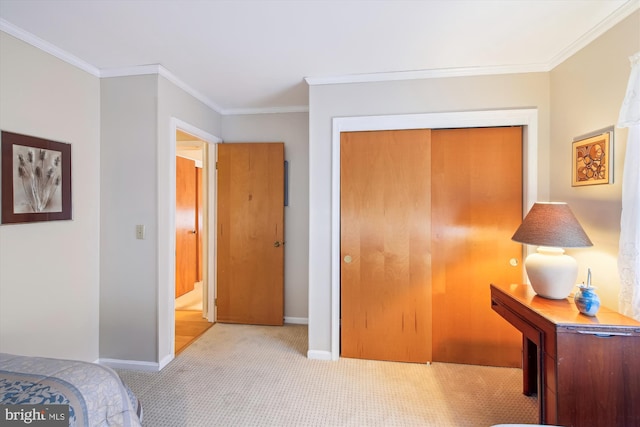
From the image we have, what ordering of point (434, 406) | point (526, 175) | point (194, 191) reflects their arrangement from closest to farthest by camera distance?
point (434, 406)
point (526, 175)
point (194, 191)

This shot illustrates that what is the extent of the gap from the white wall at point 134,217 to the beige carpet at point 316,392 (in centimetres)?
31

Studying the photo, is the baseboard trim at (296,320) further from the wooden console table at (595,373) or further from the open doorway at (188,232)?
the wooden console table at (595,373)

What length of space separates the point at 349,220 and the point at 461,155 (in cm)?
108

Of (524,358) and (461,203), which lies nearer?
(524,358)

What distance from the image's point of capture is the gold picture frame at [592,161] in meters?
1.75

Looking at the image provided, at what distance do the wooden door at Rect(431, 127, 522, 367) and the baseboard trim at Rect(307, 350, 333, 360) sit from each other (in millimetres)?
919

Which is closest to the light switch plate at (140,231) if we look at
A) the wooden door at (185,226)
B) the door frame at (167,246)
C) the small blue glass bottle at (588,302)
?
the door frame at (167,246)

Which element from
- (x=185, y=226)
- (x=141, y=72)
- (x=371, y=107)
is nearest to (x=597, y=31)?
(x=371, y=107)

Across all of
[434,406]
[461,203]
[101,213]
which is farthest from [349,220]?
[101,213]

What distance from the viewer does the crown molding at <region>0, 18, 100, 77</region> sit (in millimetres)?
1834

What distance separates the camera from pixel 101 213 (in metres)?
2.46

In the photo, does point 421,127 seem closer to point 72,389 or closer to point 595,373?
point 595,373

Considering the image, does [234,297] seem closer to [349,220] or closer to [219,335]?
[219,335]

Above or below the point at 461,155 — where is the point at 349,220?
below
